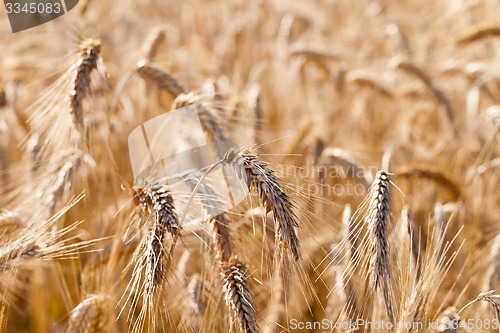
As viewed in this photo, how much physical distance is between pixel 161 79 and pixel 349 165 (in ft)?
2.76

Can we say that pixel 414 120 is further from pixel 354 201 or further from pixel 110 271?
pixel 110 271

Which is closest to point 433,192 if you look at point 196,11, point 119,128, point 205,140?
point 205,140

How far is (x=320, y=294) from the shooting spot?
2.73 meters

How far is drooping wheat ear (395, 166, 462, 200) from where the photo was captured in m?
2.39

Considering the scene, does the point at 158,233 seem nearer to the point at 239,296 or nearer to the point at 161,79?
the point at 239,296

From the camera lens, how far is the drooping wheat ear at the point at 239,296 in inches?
54.9

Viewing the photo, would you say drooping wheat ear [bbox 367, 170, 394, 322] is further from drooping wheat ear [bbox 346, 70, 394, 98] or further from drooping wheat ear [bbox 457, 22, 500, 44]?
drooping wheat ear [bbox 457, 22, 500, 44]

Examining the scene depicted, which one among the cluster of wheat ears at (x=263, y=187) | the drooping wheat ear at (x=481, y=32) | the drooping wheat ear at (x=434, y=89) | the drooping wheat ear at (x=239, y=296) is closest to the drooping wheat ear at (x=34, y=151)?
the cluster of wheat ears at (x=263, y=187)

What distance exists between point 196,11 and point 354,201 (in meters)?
4.24

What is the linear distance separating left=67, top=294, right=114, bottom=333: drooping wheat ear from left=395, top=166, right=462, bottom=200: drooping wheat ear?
1298 millimetres

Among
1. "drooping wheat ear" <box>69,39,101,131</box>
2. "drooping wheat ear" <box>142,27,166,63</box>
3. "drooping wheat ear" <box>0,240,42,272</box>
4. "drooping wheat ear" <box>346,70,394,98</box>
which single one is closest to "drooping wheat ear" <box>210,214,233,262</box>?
"drooping wheat ear" <box>0,240,42,272</box>

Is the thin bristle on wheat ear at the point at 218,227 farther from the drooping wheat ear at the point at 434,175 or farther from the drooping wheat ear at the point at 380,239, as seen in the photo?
the drooping wheat ear at the point at 434,175

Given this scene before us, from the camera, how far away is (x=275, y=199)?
1.40 m

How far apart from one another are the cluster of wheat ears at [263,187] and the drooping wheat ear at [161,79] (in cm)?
1
